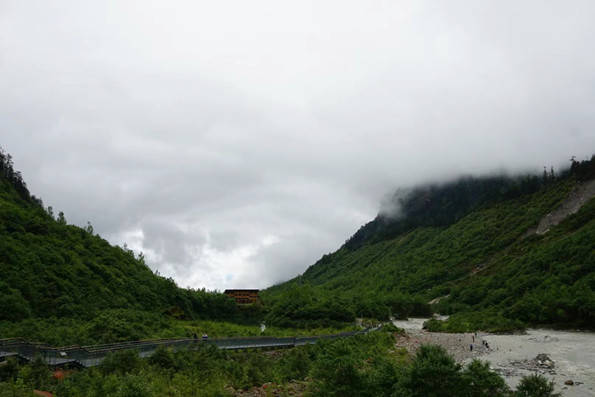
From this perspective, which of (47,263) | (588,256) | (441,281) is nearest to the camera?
(47,263)

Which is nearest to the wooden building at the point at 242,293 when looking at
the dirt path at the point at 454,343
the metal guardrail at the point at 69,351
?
the dirt path at the point at 454,343

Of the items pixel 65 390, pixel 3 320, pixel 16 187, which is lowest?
pixel 65 390

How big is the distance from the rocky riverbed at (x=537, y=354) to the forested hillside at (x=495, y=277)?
8.43 m

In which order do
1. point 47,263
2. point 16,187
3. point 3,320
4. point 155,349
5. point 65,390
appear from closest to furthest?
point 65,390, point 155,349, point 3,320, point 47,263, point 16,187

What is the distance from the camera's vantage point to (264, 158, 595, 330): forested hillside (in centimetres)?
8362

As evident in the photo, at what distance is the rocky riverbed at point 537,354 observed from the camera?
130 ft

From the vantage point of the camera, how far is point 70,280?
51.1 m

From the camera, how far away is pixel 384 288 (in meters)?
161

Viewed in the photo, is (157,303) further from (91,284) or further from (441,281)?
(441,281)

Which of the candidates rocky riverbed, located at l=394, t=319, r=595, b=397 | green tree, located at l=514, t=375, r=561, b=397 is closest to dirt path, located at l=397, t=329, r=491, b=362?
rocky riverbed, located at l=394, t=319, r=595, b=397

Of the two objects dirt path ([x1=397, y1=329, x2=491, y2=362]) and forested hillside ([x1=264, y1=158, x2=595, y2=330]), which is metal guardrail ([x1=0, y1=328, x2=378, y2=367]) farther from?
forested hillside ([x1=264, y1=158, x2=595, y2=330])

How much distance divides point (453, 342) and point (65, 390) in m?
59.6

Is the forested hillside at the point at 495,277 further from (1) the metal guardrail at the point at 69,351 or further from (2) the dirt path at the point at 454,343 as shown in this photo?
(1) the metal guardrail at the point at 69,351

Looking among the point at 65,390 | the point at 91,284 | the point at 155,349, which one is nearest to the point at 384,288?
the point at 91,284
